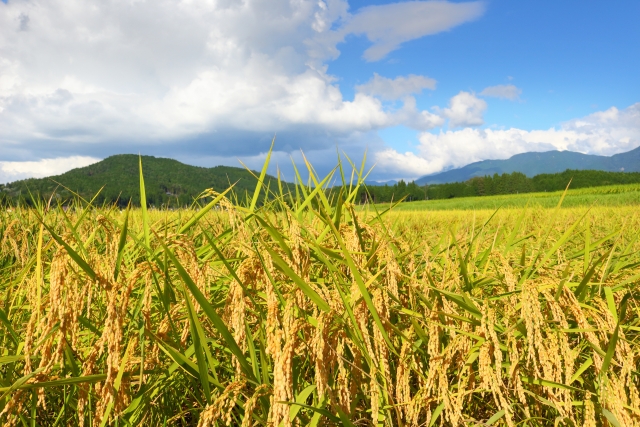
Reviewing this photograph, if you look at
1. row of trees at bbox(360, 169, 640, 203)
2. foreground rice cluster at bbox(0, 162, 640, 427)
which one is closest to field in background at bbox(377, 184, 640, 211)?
foreground rice cluster at bbox(0, 162, 640, 427)

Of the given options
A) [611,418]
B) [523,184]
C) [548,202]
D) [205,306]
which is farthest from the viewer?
[523,184]

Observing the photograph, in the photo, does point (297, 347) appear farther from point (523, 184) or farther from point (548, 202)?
point (523, 184)

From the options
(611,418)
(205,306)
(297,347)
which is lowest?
(611,418)

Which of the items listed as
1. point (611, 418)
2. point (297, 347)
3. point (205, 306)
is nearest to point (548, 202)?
point (611, 418)

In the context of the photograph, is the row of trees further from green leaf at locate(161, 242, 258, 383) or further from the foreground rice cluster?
green leaf at locate(161, 242, 258, 383)

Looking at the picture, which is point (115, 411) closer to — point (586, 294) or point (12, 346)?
point (12, 346)

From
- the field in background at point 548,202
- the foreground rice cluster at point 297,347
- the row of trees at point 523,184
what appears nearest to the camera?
the foreground rice cluster at point 297,347

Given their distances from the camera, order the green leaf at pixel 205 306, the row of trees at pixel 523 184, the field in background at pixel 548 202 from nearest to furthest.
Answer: the green leaf at pixel 205 306 < the field in background at pixel 548 202 < the row of trees at pixel 523 184

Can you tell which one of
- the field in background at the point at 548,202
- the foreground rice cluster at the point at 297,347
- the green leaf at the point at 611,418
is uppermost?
the foreground rice cluster at the point at 297,347

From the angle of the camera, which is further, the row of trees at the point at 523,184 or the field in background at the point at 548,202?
the row of trees at the point at 523,184

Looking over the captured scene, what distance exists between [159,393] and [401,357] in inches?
41.7

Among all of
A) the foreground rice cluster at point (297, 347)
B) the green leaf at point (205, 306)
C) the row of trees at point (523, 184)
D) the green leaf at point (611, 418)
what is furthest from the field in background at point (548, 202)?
the row of trees at point (523, 184)

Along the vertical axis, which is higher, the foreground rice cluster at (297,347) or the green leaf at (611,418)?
the foreground rice cluster at (297,347)

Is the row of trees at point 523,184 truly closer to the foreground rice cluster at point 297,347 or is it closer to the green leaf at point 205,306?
the foreground rice cluster at point 297,347
